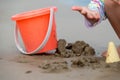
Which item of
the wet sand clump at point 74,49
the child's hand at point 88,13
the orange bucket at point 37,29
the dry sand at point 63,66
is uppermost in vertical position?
the child's hand at point 88,13

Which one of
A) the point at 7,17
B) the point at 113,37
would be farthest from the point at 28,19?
the point at 7,17

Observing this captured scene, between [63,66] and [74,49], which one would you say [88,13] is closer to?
[63,66]

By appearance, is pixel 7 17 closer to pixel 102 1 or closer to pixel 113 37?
pixel 113 37

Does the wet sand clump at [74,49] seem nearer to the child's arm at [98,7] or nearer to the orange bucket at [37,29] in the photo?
the orange bucket at [37,29]

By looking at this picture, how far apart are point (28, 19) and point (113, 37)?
814 mm

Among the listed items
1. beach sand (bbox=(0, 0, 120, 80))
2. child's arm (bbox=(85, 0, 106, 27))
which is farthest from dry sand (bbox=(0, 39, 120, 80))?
child's arm (bbox=(85, 0, 106, 27))

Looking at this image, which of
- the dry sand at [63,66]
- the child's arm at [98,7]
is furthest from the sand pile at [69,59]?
the child's arm at [98,7]

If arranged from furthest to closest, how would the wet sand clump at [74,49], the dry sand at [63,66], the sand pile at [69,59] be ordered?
the wet sand clump at [74,49] < the sand pile at [69,59] < the dry sand at [63,66]

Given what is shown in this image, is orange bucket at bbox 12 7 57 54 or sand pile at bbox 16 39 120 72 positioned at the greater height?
orange bucket at bbox 12 7 57 54

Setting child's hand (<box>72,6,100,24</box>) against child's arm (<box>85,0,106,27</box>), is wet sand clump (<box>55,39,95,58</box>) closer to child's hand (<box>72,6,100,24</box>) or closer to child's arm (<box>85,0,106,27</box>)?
child's arm (<box>85,0,106,27</box>)

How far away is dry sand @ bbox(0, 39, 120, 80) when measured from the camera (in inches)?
96.1

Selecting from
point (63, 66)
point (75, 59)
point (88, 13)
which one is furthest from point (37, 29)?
point (88, 13)

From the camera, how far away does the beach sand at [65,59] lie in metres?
2.47

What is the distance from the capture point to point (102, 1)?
2.79 metres
